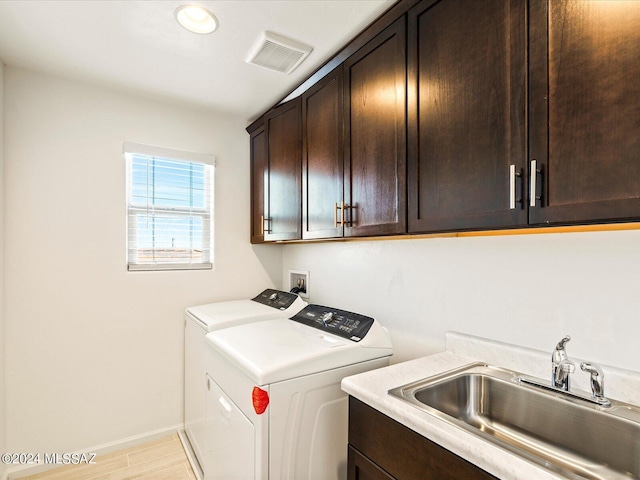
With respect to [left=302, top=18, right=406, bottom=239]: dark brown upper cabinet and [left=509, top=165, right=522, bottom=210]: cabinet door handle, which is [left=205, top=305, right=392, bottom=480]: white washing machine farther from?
[left=509, top=165, right=522, bottom=210]: cabinet door handle

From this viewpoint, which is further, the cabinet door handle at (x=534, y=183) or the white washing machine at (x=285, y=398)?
the white washing machine at (x=285, y=398)

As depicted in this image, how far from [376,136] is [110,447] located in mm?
2554

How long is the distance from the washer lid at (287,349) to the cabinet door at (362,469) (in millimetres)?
334

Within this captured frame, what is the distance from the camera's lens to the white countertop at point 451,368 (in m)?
0.75

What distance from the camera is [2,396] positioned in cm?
190

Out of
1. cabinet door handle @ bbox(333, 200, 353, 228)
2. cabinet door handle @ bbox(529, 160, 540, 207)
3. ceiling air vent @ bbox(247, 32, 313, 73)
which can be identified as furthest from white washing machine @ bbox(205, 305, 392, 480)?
ceiling air vent @ bbox(247, 32, 313, 73)

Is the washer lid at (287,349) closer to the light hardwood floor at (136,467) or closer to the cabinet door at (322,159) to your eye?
the cabinet door at (322,159)

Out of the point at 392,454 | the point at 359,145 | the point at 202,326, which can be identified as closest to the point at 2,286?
the point at 202,326

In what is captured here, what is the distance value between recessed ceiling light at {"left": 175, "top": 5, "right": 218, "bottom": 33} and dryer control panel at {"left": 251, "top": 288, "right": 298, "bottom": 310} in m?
1.63

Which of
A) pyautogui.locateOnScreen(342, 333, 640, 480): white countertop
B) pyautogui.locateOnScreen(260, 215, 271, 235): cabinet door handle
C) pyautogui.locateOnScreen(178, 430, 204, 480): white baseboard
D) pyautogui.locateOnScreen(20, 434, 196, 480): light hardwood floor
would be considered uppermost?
pyautogui.locateOnScreen(260, 215, 271, 235): cabinet door handle

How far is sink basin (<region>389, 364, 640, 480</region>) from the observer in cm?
91

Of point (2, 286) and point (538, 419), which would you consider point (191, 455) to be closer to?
point (2, 286)

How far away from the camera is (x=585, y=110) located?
0.83 m

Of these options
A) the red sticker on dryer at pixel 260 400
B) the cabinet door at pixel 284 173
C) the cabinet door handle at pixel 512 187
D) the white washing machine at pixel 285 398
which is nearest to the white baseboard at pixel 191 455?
A: the white washing machine at pixel 285 398
